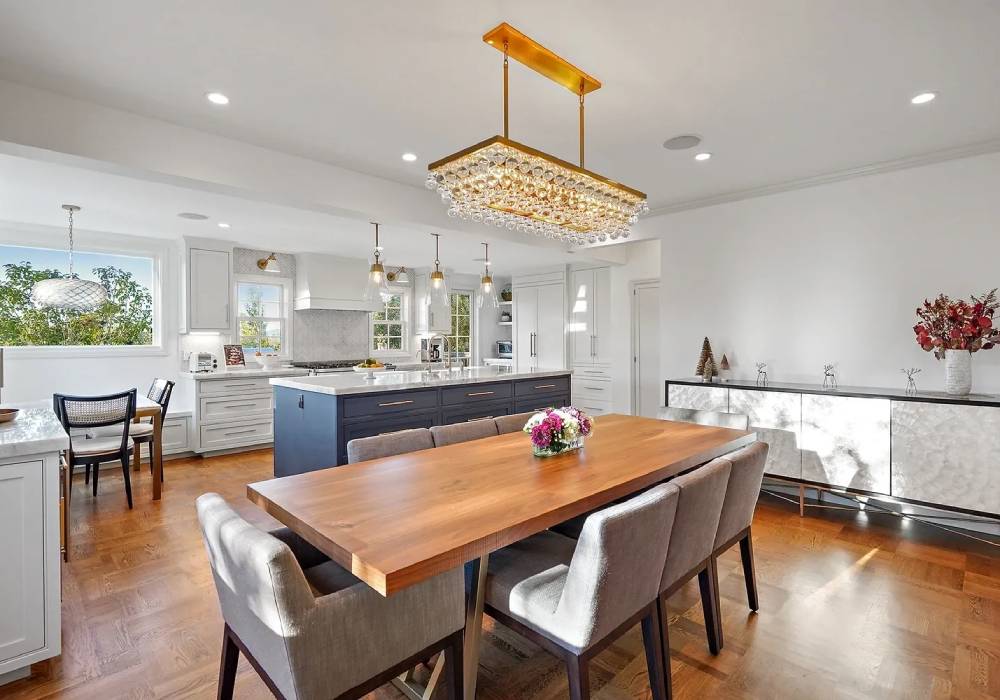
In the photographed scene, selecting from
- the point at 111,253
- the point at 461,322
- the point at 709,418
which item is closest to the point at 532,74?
the point at 709,418

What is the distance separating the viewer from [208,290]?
18.6 feet

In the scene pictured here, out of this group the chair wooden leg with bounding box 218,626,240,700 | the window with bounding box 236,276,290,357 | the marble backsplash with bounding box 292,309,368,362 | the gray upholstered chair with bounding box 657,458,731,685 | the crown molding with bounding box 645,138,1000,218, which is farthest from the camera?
the marble backsplash with bounding box 292,309,368,362

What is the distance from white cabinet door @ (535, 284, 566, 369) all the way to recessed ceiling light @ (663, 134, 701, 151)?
4.11 m

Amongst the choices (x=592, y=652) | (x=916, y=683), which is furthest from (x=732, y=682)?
(x=592, y=652)

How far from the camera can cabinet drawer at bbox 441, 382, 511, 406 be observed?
4.08 meters

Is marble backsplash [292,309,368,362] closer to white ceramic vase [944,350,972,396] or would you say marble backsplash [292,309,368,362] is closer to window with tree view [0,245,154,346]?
window with tree view [0,245,154,346]

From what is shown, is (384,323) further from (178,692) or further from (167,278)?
(178,692)

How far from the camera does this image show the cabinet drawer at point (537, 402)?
468 centimetres

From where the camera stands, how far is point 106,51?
2.10 metres

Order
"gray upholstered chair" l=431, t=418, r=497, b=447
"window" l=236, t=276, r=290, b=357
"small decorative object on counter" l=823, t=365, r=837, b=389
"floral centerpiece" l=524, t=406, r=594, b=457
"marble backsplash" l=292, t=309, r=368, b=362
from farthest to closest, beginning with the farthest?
"marble backsplash" l=292, t=309, r=368, b=362, "window" l=236, t=276, r=290, b=357, "small decorative object on counter" l=823, t=365, r=837, b=389, "gray upholstered chair" l=431, t=418, r=497, b=447, "floral centerpiece" l=524, t=406, r=594, b=457

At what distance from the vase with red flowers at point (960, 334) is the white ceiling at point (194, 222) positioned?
3175mm

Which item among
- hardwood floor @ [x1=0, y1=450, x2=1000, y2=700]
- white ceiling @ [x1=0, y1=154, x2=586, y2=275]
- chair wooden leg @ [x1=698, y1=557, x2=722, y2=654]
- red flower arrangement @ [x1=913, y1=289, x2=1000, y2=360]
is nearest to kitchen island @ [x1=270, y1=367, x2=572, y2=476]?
hardwood floor @ [x1=0, y1=450, x2=1000, y2=700]

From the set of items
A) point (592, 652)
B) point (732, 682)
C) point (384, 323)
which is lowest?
point (732, 682)

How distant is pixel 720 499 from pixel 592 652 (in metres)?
0.75
